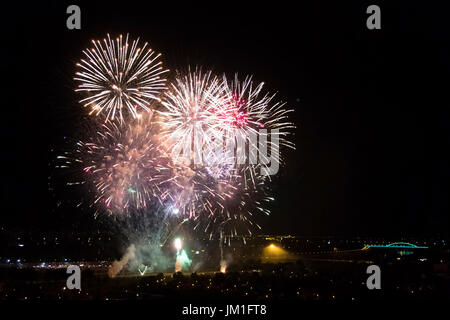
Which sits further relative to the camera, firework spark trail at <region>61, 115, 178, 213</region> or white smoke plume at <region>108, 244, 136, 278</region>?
white smoke plume at <region>108, 244, 136, 278</region>

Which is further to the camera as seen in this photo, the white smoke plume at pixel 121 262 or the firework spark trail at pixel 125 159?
the white smoke plume at pixel 121 262

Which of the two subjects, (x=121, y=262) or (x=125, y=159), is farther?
(x=121, y=262)

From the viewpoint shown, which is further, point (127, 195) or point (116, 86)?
point (127, 195)

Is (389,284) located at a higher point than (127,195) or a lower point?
lower

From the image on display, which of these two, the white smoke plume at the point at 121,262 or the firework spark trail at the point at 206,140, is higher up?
the firework spark trail at the point at 206,140

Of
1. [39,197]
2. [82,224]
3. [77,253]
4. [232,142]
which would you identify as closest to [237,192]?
[232,142]

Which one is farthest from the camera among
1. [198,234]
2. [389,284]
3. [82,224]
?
[82,224]

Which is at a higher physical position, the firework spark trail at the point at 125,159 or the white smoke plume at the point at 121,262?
the firework spark trail at the point at 125,159

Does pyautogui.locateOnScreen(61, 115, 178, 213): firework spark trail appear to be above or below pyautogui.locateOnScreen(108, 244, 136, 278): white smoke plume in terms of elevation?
above

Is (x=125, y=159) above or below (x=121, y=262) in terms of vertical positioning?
A: above
